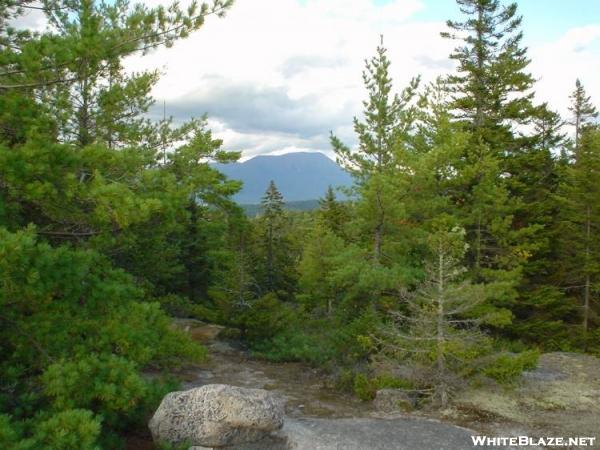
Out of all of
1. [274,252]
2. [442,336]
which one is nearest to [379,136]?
[442,336]

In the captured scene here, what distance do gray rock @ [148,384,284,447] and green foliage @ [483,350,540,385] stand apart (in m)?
6.00

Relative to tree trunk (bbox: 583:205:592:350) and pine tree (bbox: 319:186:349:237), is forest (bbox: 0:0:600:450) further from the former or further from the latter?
pine tree (bbox: 319:186:349:237)

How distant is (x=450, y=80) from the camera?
2119cm

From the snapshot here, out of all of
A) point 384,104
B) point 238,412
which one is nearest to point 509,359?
point 238,412

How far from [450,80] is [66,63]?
707 inches

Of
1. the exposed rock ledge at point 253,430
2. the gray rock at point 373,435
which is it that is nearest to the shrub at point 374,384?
the gray rock at point 373,435

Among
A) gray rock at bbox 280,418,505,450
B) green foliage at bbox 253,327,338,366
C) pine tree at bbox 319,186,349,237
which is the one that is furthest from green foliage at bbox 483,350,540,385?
pine tree at bbox 319,186,349,237

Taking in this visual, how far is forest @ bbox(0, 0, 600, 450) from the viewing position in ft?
22.6

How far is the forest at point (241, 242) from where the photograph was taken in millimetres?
6879

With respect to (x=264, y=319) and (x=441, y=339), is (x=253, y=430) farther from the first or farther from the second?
(x=264, y=319)

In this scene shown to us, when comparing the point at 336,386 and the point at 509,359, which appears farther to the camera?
the point at 336,386

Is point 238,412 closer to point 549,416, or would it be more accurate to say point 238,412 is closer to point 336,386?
point 336,386

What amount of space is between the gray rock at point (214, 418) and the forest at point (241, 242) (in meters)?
0.72

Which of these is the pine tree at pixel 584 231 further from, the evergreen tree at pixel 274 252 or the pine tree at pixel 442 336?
the evergreen tree at pixel 274 252
